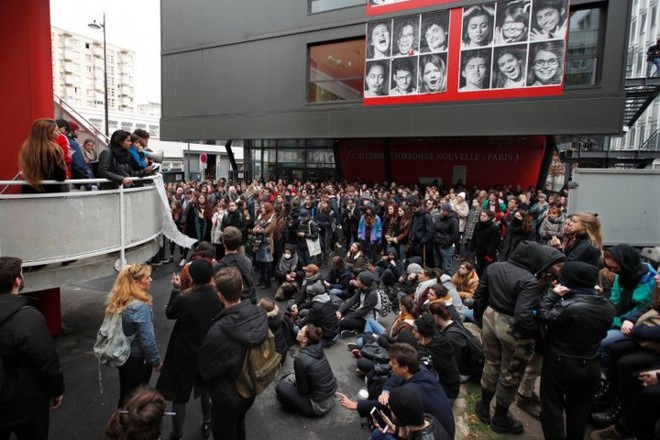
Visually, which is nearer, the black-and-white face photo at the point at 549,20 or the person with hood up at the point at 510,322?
the person with hood up at the point at 510,322

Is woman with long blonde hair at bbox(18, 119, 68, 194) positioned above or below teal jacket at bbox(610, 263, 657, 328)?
above

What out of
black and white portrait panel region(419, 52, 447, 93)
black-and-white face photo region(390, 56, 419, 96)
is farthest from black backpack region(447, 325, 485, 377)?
black-and-white face photo region(390, 56, 419, 96)

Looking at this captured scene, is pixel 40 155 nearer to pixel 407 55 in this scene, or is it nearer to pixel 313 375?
pixel 313 375

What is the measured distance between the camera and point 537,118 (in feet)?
46.4

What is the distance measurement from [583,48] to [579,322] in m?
14.4

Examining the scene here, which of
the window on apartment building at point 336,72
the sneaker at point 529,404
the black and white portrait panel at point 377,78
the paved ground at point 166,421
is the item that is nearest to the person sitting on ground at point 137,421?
the paved ground at point 166,421

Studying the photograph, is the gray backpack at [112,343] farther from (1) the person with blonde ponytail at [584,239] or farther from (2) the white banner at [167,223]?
(1) the person with blonde ponytail at [584,239]

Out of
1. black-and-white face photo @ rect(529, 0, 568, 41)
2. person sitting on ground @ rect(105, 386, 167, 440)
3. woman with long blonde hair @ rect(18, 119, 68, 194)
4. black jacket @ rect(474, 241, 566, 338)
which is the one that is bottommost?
person sitting on ground @ rect(105, 386, 167, 440)

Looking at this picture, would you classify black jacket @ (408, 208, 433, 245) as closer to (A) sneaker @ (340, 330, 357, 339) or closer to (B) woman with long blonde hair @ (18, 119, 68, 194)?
(A) sneaker @ (340, 330, 357, 339)

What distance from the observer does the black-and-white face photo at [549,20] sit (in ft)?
43.3

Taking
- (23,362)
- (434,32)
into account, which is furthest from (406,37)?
(23,362)

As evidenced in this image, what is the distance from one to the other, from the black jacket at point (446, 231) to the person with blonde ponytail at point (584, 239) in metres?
3.94

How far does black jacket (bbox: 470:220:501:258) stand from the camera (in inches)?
340

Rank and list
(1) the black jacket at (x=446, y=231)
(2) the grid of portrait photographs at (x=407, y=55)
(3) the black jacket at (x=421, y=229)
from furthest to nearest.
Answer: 1. (2) the grid of portrait photographs at (x=407, y=55)
2. (3) the black jacket at (x=421, y=229)
3. (1) the black jacket at (x=446, y=231)
